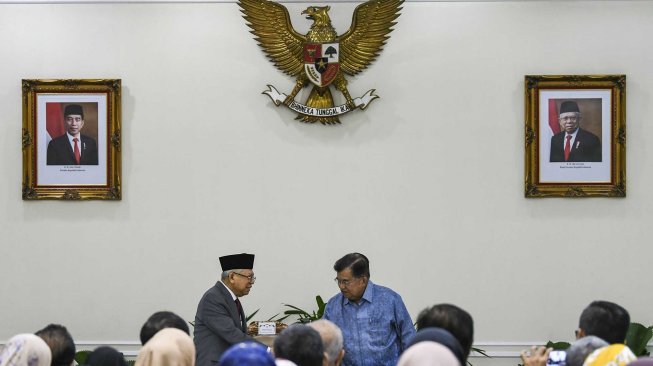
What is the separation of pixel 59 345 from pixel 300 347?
1.21 metres

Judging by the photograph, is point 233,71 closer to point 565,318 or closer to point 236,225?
point 236,225

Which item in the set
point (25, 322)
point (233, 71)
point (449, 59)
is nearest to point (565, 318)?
point (449, 59)

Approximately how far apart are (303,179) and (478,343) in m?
1.98

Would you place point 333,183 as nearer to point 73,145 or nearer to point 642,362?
point 73,145

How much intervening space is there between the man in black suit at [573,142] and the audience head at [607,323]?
3721 millimetres

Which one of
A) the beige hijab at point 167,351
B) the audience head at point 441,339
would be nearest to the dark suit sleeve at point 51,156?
the beige hijab at point 167,351

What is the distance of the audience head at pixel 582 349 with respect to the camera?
422cm

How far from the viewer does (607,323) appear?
444cm

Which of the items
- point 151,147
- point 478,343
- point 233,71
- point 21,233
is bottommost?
point 478,343

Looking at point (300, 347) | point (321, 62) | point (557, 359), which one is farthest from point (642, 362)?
point (321, 62)

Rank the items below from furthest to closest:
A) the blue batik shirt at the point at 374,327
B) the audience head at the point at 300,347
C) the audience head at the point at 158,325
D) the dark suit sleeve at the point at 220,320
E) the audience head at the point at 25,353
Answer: the dark suit sleeve at the point at 220,320
the blue batik shirt at the point at 374,327
the audience head at the point at 158,325
the audience head at the point at 25,353
the audience head at the point at 300,347

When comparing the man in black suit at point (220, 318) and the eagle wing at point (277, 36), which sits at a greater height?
the eagle wing at point (277, 36)

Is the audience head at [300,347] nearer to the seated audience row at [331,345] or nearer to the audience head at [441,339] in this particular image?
the seated audience row at [331,345]

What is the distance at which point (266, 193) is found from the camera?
8148mm
